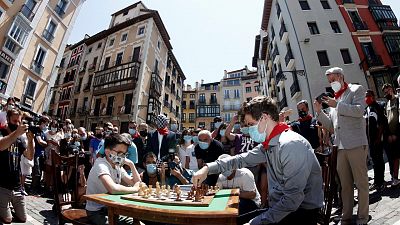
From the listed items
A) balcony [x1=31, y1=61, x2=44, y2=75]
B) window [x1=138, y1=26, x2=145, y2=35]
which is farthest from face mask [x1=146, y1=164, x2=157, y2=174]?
window [x1=138, y1=26, x2=145, y2=35]

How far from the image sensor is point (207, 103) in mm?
55156

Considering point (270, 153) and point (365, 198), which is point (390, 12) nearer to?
point (365, 198)

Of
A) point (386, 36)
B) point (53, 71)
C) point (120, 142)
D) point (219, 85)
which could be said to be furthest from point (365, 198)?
point (219, 85)

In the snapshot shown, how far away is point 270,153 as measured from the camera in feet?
6.89

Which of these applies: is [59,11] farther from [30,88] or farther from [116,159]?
[116,159]

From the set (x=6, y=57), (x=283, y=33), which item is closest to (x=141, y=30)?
(x=6, y=57)

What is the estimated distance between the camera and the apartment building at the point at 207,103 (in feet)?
177

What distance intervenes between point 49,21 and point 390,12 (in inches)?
1330

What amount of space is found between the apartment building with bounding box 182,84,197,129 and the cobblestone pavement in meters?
48.3

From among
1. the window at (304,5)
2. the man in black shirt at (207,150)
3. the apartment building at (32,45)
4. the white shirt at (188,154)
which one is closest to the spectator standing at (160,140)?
the white shirt at (188,154)

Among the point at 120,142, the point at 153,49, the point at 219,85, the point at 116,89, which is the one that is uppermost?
the point at 219,85

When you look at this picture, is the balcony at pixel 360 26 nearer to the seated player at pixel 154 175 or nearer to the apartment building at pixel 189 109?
the seated player at pixel 154 175

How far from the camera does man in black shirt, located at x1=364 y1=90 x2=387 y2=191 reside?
4941 mm

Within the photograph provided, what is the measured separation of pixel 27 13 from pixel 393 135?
86.9 feet
